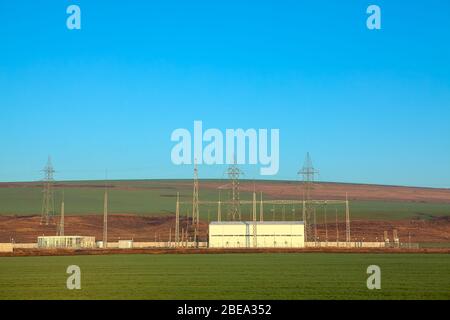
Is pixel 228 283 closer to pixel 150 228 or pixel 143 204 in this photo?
pixel 150 228

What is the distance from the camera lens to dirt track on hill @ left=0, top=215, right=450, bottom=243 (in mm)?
124025

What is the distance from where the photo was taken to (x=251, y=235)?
106938 mm

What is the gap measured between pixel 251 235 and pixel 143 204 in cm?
5104

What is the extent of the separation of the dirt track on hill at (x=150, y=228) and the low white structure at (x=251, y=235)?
16419 millimetres

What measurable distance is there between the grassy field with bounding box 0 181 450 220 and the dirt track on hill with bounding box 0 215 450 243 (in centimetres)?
516

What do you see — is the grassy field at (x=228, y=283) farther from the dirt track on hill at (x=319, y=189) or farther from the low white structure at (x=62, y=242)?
the dirt track on hill at (x=319, y=189)

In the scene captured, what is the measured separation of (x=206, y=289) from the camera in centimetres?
3394

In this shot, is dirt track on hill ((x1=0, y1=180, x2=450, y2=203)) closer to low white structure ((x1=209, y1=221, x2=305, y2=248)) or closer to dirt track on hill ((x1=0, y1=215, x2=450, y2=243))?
dirt track on hill ((x1=0, y1=215, x2=450, y2=243))
